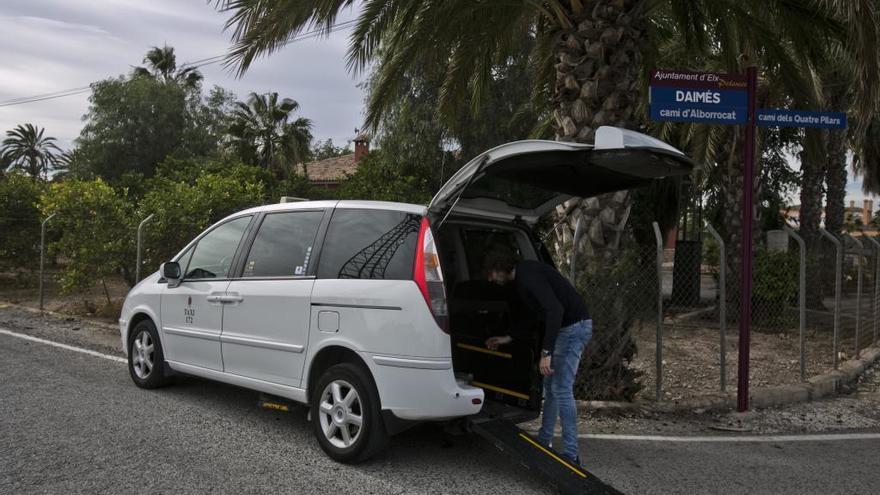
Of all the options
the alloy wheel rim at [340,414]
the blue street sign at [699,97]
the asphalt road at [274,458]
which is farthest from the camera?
the blue street sign at [699,97]

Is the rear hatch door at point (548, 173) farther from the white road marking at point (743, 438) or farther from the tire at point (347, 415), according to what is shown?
the white road marking at point (743, 438)

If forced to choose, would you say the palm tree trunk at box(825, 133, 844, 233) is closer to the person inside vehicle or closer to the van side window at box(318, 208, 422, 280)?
the person inside vehicle

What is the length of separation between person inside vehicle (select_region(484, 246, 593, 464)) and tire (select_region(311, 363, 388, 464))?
93 centimetres

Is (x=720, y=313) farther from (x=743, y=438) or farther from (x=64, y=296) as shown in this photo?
(x=64, y=296)

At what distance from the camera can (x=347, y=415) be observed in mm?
4457

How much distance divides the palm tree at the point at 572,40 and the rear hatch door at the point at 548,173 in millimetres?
1813

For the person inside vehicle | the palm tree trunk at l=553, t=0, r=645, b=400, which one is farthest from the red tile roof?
the person inside vehicle

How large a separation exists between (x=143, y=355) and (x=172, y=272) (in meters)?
1.00

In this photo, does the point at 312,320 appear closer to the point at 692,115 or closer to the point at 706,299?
the point at 692,115

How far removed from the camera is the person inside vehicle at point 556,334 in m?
4.42

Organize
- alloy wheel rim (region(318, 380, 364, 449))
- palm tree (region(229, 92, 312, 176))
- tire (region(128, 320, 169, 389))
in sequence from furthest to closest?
palm tree (region(229, 92, 312, 176))
tire (region(128, 320, 169, 389))
alloy wheel rim (region(318, 380, 364, 449))

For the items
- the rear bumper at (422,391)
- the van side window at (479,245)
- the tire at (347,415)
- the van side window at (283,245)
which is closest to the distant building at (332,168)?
the van side window at (283,245)

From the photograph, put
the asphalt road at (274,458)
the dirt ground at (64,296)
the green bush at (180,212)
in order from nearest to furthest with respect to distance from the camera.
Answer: the asphalt road at (274,458) → the green bush at (180,212) → the dirt ground at (64,296)

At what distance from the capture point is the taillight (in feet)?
13.8
